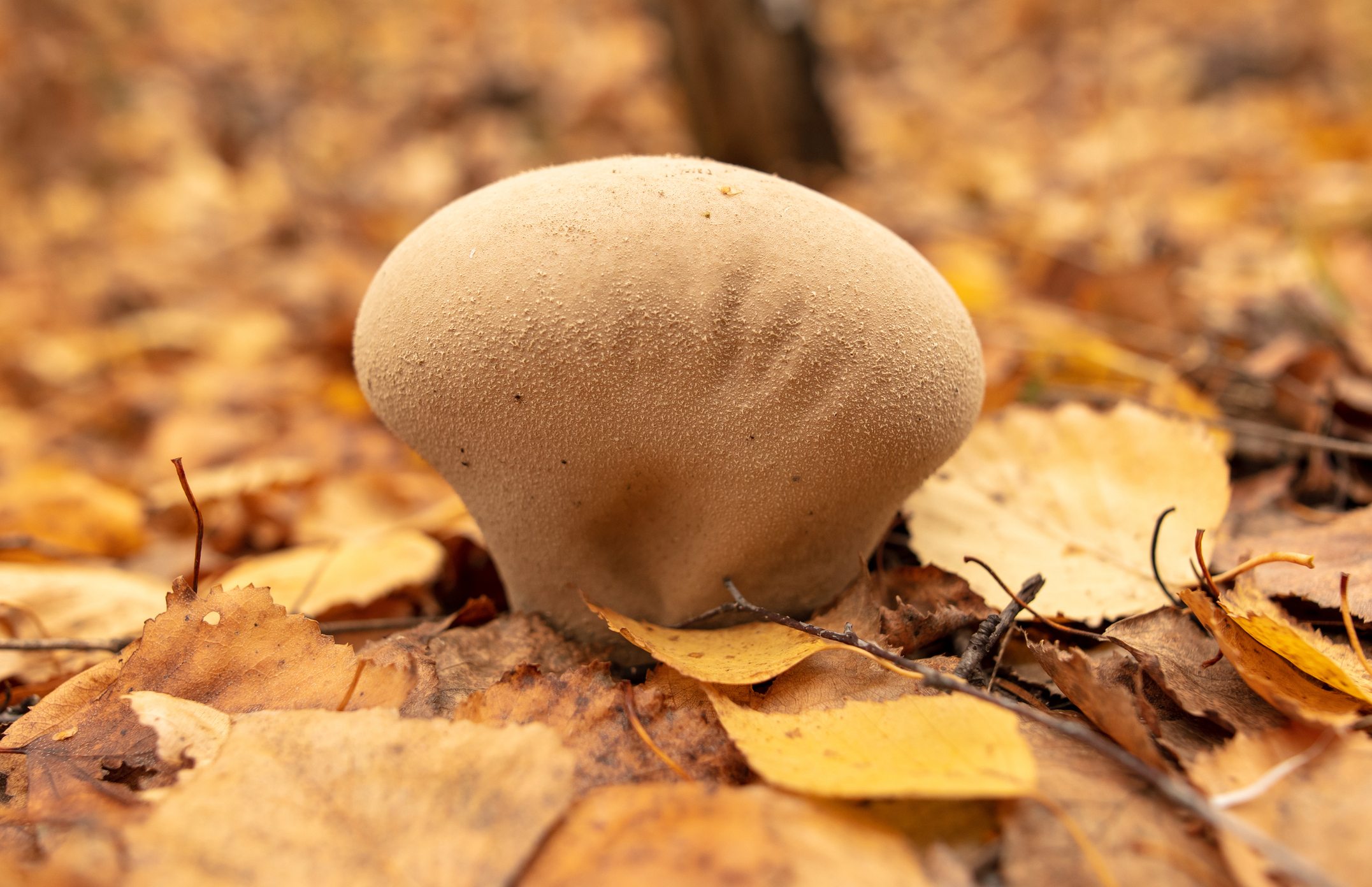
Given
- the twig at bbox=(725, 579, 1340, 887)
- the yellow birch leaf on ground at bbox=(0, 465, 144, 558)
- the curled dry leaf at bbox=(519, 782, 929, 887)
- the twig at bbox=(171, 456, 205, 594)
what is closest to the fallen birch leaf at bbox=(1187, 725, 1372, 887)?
the twig at bbox=(725, 579, 1340, 887)

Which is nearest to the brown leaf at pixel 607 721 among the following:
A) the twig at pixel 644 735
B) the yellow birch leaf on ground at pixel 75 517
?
the twig at pixel 644 735

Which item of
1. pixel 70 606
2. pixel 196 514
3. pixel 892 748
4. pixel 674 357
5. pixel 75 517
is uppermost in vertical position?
pixel 674 357

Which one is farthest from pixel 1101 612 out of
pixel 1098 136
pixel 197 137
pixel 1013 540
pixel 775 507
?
pixel 197 137

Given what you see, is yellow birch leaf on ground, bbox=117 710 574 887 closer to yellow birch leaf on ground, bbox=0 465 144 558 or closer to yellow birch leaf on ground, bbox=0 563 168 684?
yellow birch leaf on ground, bbox=0 563 168 684

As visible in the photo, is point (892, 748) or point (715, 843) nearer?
point (715, 843)

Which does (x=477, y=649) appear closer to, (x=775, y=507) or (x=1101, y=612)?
(x=775, y=507)

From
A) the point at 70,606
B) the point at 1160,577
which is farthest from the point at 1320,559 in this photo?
the point at 70,606

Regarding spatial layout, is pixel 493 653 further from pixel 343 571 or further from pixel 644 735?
pixel 343 571
